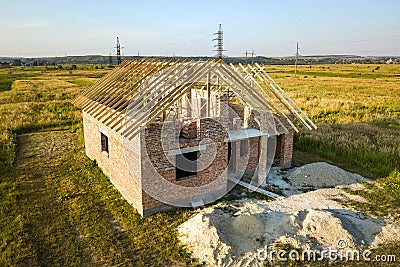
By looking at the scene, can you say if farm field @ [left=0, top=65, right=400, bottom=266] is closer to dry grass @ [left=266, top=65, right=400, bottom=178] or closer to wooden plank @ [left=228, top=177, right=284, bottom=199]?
dry grass @ [left=266, top=65, right=400, bottom=178]

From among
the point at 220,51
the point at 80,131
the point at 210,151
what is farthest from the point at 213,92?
the point at 80,131

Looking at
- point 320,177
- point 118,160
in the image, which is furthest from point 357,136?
point 118,160

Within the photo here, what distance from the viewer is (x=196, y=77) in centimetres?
943

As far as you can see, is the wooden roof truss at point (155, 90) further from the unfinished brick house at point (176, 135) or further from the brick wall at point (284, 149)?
the brick wall at point (284, 149)

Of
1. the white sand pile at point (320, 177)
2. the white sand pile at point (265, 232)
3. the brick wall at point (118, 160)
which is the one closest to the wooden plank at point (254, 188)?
the white sand pile at point (320, 177)

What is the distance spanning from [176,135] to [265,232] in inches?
155

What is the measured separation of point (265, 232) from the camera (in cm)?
797

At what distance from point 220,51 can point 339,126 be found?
12.9 meters

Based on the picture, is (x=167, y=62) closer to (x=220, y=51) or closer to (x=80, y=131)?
(x=220, y=51)
